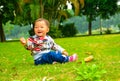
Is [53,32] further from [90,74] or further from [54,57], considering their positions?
[90,74]

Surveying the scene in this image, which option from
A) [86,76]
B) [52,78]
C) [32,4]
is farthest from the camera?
[32,4]

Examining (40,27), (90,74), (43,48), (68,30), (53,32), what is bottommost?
(68,30)

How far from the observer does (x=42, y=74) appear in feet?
25.2

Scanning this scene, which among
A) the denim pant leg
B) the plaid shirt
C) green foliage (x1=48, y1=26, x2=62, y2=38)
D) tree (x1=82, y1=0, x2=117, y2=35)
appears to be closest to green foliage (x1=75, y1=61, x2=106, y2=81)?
the denim pant leg

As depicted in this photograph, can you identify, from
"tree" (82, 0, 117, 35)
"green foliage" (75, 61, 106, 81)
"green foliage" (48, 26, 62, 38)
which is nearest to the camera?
"green foliage" (75, 61, 106, 81)

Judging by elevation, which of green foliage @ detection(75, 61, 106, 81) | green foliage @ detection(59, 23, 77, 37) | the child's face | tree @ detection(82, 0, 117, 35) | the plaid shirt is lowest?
green foliage @ detection(59, 23, 77, 37)

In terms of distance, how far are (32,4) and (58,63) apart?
32081 mm

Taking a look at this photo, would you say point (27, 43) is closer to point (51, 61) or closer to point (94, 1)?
point (51, 61)

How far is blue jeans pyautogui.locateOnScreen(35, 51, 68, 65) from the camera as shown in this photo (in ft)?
33.4

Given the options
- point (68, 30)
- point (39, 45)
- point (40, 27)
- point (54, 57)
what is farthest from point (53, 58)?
point (68, 30)

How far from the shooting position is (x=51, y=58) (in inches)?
403

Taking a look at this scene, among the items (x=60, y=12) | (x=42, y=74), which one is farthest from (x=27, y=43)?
(x=60, y=12)

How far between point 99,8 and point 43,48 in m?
50.5

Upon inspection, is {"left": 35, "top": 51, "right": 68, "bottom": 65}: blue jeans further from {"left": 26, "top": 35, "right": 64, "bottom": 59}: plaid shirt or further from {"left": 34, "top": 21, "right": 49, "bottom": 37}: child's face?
{"left": 34, "top": 21, "right": 49, "bottom": 37}: child's face
